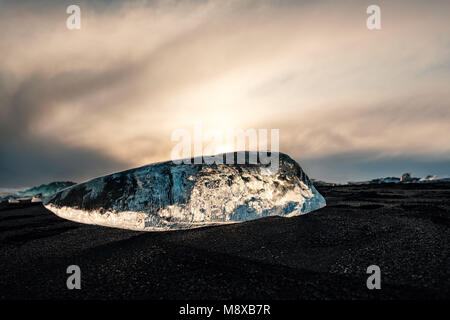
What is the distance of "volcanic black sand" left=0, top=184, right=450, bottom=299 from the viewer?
1214 mm

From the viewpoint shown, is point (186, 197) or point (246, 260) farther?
point (186, 197)

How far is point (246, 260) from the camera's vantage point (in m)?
1.61

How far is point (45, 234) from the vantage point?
2699 mm

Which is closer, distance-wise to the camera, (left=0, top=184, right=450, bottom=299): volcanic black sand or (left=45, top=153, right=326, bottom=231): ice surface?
(left=0, top=184, right=450, bottom=299): volcanic black sand

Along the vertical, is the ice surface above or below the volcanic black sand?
above

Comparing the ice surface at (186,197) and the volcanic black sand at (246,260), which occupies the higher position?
the ice surface at (186,197)

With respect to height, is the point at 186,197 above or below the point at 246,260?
above

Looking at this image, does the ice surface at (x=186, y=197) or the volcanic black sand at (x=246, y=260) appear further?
the ice surface at (x=186, y=197)

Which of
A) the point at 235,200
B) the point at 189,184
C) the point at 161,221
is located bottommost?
the point at 161,221

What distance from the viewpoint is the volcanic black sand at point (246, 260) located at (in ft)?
3.98
